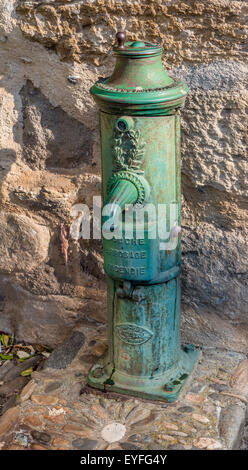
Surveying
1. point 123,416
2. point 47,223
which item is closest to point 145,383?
point 123,416

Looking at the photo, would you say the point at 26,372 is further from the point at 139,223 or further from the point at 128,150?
the point at 128,150

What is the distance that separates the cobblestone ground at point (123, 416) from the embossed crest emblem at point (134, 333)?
0.20 m

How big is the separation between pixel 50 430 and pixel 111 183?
77 centimetres

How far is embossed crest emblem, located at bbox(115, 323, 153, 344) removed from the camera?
1941mm

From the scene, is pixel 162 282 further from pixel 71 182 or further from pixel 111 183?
pixel 71 182

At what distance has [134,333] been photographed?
1.95 metres

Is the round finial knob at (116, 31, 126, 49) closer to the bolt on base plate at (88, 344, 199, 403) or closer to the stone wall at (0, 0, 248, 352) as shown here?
the stone wall at (0, 0, 248, 352)

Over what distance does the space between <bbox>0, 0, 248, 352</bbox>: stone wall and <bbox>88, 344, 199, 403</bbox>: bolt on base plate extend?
0.80 feet

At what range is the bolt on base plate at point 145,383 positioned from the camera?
1.98m

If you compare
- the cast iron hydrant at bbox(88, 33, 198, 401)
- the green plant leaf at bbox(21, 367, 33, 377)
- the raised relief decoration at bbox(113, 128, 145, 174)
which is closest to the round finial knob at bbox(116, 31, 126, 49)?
the cast iron hydrant at bbox(88, 33, 198, 401)

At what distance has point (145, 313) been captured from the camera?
1.93m
